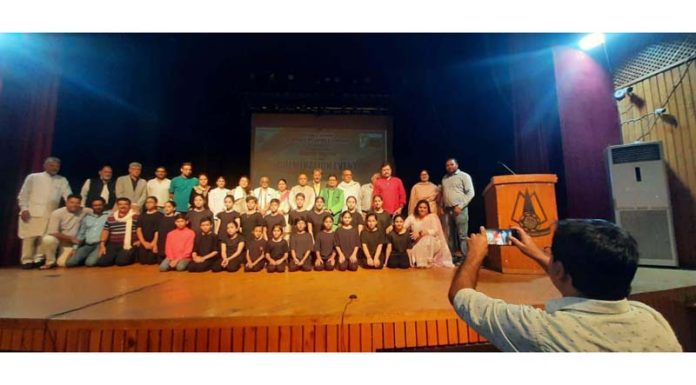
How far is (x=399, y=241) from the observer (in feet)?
8.89

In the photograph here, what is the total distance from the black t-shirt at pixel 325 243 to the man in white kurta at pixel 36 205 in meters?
2.43

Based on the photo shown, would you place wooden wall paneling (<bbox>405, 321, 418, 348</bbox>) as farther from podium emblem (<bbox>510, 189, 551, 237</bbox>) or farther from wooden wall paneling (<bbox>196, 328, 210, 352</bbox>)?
podium emblem (<bbox>510, 189, 551, 237</bbox>)

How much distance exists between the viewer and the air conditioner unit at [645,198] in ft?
6.99

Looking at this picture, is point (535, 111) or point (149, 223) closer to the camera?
point (149, 223)

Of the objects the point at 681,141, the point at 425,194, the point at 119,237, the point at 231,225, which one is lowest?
the point at 119,237

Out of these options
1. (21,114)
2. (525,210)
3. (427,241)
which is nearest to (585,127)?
(525,210)

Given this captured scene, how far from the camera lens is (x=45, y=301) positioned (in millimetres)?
1341

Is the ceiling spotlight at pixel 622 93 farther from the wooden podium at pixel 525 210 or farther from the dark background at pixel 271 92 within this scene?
the wooden podium at pixel 525 210

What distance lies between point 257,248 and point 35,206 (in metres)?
2.13

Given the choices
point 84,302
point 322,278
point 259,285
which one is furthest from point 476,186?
point 84,302

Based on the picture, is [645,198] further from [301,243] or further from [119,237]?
[119,237]

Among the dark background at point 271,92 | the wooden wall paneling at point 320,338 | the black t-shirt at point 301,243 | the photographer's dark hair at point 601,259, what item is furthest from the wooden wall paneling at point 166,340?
the dark background at point 271,92

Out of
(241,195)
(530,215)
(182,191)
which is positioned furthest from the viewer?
(241,195)

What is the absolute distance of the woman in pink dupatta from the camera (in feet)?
8.38
